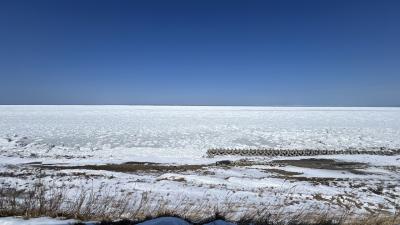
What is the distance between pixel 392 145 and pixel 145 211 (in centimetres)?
2257

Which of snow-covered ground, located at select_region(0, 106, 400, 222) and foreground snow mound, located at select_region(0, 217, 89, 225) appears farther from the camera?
snow-covered ground, located at select_region(0, 106, 400, 222)

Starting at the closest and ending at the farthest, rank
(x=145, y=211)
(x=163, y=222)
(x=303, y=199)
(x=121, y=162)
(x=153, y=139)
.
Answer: (x=163, y=222)
(x=145, y=211)
(x=303, y=199)
(x=121, y=162)
(x=153, y=139)

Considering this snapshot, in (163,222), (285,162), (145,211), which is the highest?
(163,222)

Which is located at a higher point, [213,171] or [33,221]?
[33,221]

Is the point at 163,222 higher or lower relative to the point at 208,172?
higher

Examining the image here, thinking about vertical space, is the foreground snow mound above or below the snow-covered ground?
above

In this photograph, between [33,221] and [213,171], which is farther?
[213,171]

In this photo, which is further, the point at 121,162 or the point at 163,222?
the point at 121,162

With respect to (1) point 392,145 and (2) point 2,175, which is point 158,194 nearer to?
(2) point 2,175

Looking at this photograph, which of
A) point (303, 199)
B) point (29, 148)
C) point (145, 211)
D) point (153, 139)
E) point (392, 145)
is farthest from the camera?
point (153, 139)

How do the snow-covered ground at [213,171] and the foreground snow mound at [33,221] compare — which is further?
the snow-covered ground at [213,171]

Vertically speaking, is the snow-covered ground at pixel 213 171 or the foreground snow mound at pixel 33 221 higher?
the foreground snow mound at pixel 33 221

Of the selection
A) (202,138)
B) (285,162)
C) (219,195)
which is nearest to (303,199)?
(219,195)

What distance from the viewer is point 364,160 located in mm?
16203
